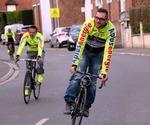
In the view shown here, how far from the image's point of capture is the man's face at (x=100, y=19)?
21.6 ft

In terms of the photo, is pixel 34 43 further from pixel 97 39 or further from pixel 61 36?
pixel 61 36

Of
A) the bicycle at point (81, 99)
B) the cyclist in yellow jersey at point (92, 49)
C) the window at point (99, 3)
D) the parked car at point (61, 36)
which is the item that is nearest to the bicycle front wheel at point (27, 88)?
the cyclist in yellow jersey at point (92, 49)

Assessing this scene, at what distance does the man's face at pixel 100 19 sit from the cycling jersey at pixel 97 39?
0.37ft

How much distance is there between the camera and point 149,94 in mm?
10500

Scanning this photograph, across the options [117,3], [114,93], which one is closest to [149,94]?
[114,93]

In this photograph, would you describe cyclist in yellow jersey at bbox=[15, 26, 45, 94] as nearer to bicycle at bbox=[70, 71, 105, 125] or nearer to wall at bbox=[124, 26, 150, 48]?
bicycle at bbox=[70, 71, 105, 125]

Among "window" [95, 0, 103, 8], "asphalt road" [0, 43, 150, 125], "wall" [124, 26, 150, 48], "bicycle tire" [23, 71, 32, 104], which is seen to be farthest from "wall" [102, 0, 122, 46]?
"bicycle tire" [23, 71, 32, 104]

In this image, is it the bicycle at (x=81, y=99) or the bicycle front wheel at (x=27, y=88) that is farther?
the bicycle front wheel at (x=27, y=88)

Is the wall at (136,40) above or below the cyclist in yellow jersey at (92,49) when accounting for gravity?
below

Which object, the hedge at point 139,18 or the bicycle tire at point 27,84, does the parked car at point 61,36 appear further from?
the bicycle tire at point 27,84

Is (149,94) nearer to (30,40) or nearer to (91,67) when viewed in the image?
(30,40)

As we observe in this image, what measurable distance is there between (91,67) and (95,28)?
657 millimetres

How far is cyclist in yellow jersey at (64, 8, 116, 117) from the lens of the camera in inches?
262

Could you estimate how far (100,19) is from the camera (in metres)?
6.62
